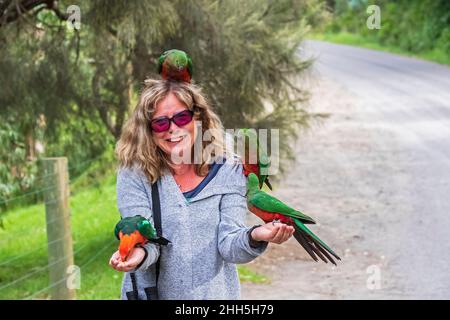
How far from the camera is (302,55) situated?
6.32 metres

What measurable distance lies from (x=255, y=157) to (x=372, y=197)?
23.1 feet

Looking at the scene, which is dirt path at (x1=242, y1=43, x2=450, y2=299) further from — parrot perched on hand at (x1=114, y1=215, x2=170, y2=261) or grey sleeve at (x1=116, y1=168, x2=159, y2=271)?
parrot perched on hand at (x1=114, y1=215, x2=170, y2=261)

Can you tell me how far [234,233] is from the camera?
2027 mm

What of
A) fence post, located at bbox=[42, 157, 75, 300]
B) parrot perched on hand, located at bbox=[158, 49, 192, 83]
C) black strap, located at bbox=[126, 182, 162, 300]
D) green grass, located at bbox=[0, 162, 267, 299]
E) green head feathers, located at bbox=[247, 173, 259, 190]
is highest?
parrot perched on hand, located at bbox=[158, 49, 192, 83]

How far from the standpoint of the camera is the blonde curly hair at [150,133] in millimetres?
2090

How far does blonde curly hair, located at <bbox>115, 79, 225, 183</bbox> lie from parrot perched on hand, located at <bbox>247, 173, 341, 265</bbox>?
0.33 meters

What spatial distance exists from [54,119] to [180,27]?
4.42 ft

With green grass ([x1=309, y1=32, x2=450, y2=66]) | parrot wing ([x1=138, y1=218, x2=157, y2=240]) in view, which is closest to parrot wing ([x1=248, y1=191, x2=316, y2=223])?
parrot wing ([x1=138, y1=218, x2=157, y2=240])

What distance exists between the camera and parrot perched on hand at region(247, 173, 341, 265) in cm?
177

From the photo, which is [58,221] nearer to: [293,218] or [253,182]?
[253,182]

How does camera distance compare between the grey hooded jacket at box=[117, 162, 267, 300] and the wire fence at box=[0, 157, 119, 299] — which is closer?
the grey hooded jacket at box=[117, 162, 267, 300]

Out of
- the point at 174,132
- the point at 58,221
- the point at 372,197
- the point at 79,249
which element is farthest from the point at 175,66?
the point at 372,197
